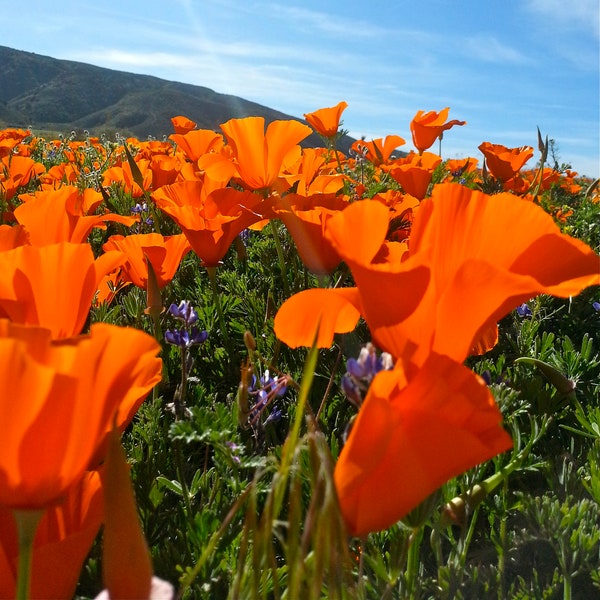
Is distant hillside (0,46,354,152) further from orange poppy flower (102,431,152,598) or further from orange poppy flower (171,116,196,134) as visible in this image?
orange poppy flower (102,431,152,598)

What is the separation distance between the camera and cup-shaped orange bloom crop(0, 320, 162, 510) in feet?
1.68

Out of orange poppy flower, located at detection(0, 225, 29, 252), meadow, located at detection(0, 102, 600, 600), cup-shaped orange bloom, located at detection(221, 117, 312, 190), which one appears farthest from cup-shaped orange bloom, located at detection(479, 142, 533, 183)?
orange poppy flower, located at detection(0, 225, 29, 252)

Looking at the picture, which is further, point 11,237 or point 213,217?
point 213,217

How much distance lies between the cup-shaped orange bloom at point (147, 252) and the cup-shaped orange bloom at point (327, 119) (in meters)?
2.11

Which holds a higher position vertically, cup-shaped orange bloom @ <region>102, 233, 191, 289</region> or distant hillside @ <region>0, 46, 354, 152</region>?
distant hillside @ <region>0, 46, 354, 152</region>

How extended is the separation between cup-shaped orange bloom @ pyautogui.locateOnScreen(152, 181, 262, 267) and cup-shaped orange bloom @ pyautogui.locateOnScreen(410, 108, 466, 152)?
1986 mm

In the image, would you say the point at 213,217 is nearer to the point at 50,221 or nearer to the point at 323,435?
the point at 50,221

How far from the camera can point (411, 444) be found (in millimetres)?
580

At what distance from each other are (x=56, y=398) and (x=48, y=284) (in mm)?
283

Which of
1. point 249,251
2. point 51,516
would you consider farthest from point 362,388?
point 249,251

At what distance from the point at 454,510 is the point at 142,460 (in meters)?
0.71

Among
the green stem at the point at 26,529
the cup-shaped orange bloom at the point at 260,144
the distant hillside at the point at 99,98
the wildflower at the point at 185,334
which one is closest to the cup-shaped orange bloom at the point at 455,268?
the green stem at the point at 26,529

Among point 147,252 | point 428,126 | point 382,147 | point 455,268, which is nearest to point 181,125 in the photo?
point 382,147

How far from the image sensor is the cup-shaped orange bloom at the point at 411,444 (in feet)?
1.87
